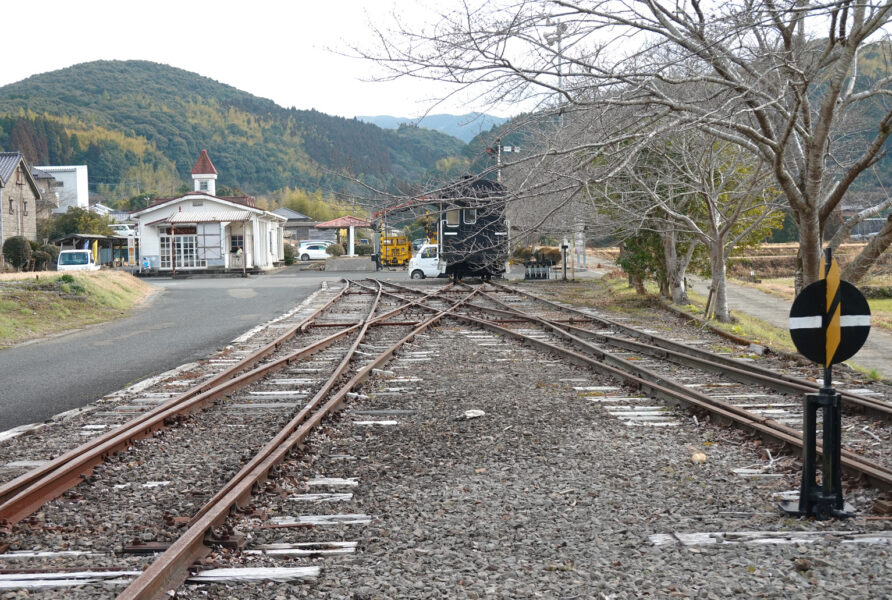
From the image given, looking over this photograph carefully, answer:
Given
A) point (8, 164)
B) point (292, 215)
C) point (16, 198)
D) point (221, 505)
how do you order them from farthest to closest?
point (292, 215) < point (16, 198) < point (8, 164) < point (221, 505)

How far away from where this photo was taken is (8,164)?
4503 centimetres

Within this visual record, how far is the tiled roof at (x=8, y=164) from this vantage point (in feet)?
142

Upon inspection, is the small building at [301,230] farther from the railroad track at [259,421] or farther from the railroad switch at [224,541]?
the railroad switch at [224,541]

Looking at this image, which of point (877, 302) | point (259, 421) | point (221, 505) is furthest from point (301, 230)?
point (221, 505)

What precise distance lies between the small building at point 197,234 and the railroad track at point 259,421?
32.2m

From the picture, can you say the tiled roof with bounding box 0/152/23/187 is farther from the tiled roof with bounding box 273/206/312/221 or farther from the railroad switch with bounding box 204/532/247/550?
the tiled roof with bounding box 273/206/312/221

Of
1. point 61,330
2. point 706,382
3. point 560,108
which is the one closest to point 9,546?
point 560,108

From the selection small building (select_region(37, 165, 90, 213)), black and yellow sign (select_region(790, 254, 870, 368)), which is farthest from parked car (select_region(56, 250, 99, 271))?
small building (select_region(37, 165, 90, 213))

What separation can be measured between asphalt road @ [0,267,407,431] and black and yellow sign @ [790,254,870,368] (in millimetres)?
6718

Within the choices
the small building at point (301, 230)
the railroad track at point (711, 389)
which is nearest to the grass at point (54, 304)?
the railroad track at point (711, 389)

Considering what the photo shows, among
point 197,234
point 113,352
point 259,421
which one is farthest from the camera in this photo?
point 197,234

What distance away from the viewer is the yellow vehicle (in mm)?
48844

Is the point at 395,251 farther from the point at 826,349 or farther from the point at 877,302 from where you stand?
the point at 826,349

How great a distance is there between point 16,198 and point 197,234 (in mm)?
10597
